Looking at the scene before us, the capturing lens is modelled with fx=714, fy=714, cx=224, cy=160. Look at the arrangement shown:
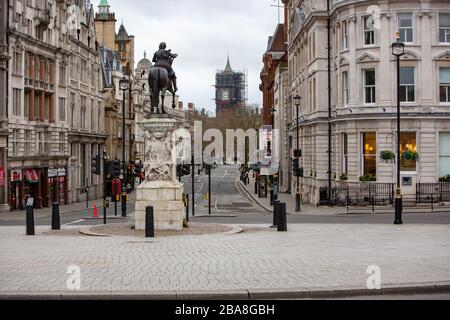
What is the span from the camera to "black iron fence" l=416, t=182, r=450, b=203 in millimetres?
43062

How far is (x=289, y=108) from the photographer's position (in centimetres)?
7019

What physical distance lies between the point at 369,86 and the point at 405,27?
13.6 feet

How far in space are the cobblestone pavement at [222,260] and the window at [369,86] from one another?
2146 centimetres

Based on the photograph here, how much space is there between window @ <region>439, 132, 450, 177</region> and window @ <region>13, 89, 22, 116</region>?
2983 centimetres

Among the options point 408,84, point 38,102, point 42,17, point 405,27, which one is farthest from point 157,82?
point 42,17

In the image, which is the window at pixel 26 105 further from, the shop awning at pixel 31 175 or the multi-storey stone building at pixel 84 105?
the multi-storey stone building at pixel 84 105

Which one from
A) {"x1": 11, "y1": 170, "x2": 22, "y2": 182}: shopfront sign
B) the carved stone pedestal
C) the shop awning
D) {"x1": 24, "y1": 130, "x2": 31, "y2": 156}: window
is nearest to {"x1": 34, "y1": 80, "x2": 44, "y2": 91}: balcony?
{"x1": 24, "y1": 130, "x2": 31, "y2": 156}: window

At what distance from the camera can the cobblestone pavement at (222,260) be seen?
508 inches

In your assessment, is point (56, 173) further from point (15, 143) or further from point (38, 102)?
point (15, 143)

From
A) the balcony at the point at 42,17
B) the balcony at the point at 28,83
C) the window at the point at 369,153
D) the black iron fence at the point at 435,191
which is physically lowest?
the black iron fence at the point at 435,191

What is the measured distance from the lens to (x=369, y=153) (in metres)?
44.3

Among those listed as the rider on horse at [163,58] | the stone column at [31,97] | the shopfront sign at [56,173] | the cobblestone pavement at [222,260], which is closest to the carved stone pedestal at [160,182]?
the rider on horse at [163,58]

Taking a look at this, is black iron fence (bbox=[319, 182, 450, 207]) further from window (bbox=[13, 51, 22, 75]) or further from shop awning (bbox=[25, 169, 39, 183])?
window (bbox=[13, 51, 22, 75])
